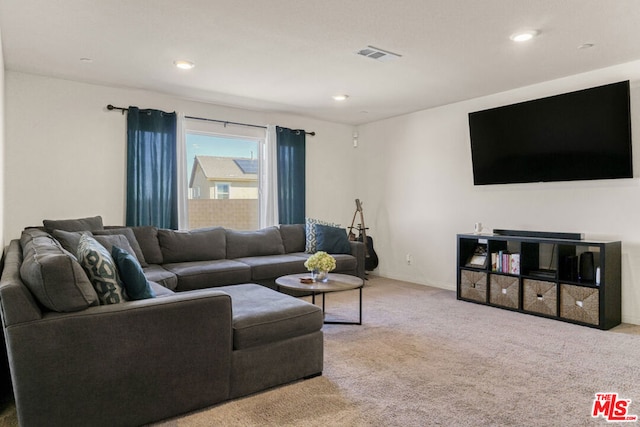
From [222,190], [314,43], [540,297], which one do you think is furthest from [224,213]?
[540,297]

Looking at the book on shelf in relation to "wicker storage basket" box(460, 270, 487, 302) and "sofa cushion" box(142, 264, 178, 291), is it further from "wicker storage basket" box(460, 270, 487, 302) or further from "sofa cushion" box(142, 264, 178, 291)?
"sofa cushion" box(142, 264, 178, 291)

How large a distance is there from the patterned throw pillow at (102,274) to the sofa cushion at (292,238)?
3.30 meters

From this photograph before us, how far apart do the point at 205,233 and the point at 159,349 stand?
2877 mm

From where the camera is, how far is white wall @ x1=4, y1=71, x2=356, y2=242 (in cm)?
397

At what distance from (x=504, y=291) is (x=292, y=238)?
2665 mm

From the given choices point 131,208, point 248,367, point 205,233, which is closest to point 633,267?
point 248,367

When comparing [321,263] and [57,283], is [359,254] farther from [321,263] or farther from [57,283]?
[57,283]

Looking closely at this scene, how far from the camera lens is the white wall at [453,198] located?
3816 millimetres

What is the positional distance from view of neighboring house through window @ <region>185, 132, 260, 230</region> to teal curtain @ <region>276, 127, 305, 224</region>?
34 cm

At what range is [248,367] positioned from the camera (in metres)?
2.31

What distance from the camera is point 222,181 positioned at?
5.44 meters

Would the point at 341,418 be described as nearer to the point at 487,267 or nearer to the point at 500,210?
the point at 487,267

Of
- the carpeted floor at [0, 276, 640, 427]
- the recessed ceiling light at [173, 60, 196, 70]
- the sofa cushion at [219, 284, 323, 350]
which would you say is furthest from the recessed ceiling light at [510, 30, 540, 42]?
the recessed ceiling light at [173, 60, 196, 70]

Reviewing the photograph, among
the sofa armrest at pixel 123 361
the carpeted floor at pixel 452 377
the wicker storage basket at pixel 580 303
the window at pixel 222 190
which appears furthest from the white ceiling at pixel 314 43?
the carpeted floor at pixel 452 377
